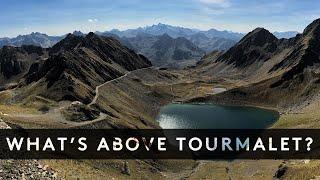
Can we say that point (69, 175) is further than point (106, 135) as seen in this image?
No

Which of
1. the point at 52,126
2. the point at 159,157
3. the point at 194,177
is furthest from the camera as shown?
the point at 159,157

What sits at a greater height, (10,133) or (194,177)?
(10,133)

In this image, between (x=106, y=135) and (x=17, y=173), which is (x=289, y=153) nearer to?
(x=106, y=135)

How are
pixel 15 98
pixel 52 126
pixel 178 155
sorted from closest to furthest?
pixel 52 126
pixel 178 155
pixel 15 98

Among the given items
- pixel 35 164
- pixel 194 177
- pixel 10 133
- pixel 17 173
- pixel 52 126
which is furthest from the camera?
pixel 194 177

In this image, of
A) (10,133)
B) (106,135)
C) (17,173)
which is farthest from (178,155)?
(17,173)

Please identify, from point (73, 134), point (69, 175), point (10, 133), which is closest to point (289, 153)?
point (73, 134)

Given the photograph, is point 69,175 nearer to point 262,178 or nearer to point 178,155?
point 262,178

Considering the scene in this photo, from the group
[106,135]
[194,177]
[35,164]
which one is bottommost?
[194,177]

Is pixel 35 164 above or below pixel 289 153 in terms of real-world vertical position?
above
